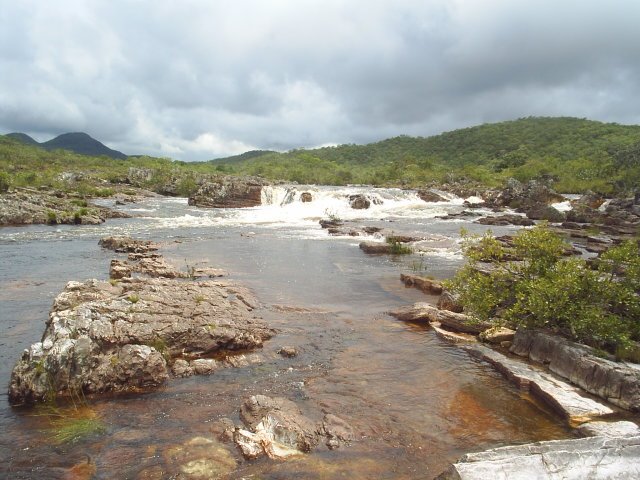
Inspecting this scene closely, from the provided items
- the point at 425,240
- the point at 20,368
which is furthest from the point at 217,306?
the point at 425,240

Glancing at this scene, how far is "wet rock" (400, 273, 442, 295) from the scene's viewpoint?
1520 cm

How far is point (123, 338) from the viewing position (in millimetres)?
8516

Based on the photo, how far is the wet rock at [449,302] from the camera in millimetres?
12367

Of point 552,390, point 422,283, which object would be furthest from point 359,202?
point 552,390

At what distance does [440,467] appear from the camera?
19.6ft

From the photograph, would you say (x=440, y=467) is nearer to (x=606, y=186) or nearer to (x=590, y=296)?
(x=590, y=296)

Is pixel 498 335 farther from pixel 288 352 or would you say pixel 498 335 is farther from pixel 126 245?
pixel 126 245

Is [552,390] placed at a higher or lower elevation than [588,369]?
lower

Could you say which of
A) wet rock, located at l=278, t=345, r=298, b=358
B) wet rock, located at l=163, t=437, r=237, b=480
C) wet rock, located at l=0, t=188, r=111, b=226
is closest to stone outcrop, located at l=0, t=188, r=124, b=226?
wet rock, located at l=0, t=188, r=111, b=226

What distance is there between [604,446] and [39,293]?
49.0ft

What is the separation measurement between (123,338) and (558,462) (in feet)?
24.2

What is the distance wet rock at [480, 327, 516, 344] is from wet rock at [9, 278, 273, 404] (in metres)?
5.14

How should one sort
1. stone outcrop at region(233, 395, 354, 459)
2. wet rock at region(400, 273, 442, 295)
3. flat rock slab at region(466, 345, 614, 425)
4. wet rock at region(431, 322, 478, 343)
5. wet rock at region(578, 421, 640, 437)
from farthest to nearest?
wet rock at region(400, 273, 442, 295), wet rock at region(431, 322, 478, 343), flat rock slab at region(466, 345, 614, 425), wet rock at region(578, 421, 640, 437), stone outcrop at region(233, 395, 354, 459)

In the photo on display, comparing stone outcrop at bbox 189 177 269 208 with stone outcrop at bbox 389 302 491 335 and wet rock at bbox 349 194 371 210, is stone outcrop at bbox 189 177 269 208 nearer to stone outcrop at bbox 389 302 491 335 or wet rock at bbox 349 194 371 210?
wet rock at bbox 349 194 371 210
